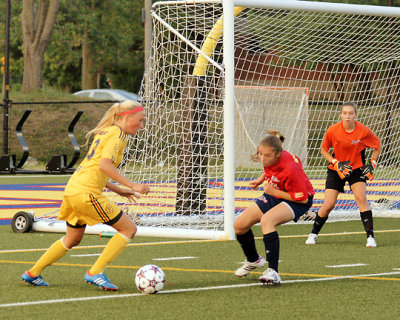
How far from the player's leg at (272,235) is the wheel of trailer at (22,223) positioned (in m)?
4.48

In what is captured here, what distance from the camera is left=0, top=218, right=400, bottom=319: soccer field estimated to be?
6.23 meters

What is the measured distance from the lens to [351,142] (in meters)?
10.3

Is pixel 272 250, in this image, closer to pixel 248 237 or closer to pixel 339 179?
pixel 248 237

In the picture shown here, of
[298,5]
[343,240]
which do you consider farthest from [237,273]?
[298,5]

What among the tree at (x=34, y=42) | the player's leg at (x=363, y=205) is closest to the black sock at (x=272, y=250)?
the player's leg at (x=363, y=205)

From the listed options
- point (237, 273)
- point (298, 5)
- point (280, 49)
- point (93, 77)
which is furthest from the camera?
point (93, 77)

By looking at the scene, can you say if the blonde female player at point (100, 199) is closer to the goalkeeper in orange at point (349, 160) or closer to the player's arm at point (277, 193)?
the player's arm at point (277, 193)

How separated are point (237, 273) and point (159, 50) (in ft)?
17.0

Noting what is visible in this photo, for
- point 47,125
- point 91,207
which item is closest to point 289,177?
point 91,207

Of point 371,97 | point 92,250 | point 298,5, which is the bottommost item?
point 92,250

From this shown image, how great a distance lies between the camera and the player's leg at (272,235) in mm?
7223

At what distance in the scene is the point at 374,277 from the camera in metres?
7.75

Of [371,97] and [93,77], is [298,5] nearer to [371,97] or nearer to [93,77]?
[371,97]

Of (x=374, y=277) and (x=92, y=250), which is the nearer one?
(x=374, y=277)
